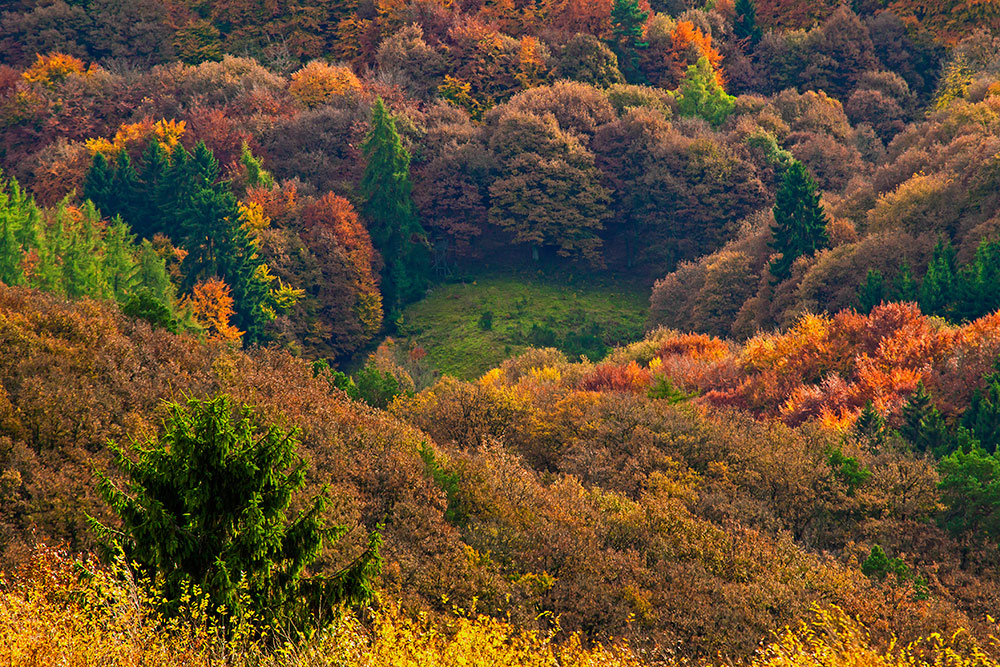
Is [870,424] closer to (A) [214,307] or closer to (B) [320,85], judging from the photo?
(A) [214,307]

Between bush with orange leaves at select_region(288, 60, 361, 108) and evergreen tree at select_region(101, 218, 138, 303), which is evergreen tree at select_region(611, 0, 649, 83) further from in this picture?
evergreen tree at select_region(101, 218, 138, 303)

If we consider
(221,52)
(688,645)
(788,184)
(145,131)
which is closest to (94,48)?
(221,52)

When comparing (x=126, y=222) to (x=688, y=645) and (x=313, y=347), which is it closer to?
(x=313, y=347)

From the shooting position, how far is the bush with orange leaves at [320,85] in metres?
103

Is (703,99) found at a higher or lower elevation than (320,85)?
higher

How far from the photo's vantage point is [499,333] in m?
86.1

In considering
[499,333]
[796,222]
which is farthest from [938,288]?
[499,333]

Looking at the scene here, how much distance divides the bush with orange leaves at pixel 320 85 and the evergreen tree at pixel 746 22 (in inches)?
1854

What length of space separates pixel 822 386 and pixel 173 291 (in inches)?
1878

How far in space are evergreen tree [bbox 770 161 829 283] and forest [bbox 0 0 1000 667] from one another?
0.31 metres

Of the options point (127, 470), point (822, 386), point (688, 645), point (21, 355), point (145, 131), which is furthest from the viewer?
point (145, 131)

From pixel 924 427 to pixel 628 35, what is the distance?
255 feet

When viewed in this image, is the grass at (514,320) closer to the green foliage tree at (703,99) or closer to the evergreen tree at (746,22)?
the green foliage tree at (703,99)

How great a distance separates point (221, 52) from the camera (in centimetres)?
11650
